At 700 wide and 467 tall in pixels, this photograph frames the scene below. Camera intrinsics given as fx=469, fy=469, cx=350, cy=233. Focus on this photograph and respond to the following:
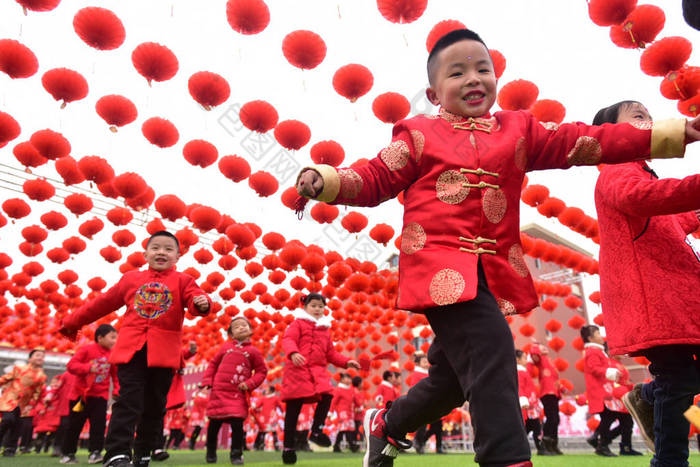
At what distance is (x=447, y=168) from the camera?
5.12 feet

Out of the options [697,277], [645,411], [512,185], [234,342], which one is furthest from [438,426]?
[512,185]

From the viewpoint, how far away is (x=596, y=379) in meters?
5.55

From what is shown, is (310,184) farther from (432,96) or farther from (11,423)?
(11,423)

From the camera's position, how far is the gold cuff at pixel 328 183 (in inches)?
56.7

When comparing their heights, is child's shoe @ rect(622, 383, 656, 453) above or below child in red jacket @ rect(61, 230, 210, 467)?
below

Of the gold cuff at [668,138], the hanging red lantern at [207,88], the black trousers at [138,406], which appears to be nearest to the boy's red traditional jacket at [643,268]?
the gold cuff at [668,138]

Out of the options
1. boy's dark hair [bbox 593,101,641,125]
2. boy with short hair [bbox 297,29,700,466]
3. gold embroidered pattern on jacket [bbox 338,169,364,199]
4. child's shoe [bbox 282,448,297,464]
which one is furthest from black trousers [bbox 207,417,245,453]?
boy's dark hair [bbox 593,101,641,125]

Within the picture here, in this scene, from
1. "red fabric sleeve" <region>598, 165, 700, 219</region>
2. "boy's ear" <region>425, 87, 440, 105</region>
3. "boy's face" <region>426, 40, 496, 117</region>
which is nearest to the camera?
"red fabric sleeve" <region>598, 165, 700, 219</region>

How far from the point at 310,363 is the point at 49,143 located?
3.65m

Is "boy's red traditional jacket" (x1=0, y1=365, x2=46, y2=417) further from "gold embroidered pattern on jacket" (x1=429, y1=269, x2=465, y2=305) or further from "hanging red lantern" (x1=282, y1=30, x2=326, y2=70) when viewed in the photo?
"gold embroidered pattern on jacket" (x1=429, y1=269, x2=465, y2=305)

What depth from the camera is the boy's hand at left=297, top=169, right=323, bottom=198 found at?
143cm

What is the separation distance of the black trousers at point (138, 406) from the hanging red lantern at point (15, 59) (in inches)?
115

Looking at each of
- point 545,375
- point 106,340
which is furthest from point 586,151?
point 545,375

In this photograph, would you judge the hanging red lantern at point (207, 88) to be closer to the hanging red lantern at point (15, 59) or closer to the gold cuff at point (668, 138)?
the hanging red lantern at point (15, 59)
